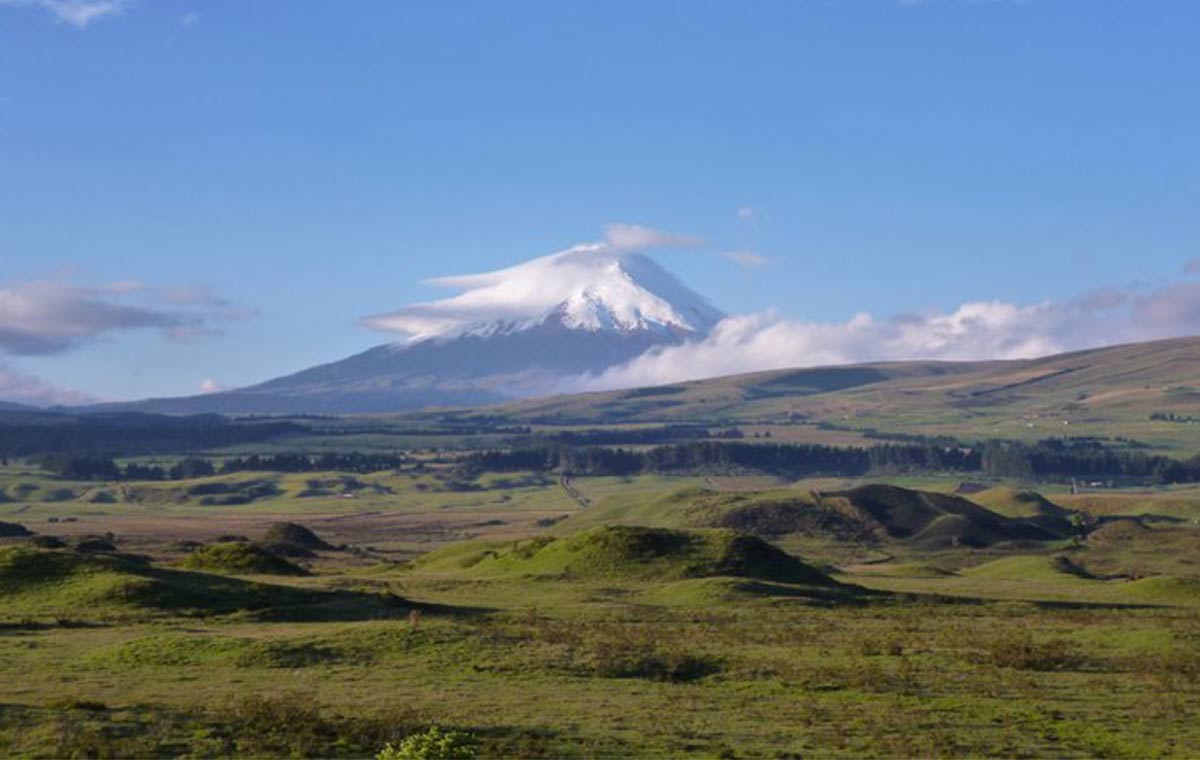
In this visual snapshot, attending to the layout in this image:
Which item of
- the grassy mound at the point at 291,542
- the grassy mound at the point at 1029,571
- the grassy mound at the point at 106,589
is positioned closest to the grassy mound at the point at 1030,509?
the grassy mound at the point at 1029,571

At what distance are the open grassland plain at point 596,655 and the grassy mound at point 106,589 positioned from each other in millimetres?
161

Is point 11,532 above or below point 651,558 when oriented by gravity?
above

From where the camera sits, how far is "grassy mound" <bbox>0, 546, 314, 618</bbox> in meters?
56.3

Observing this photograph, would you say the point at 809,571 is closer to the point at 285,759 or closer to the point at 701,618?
the point at 701,618

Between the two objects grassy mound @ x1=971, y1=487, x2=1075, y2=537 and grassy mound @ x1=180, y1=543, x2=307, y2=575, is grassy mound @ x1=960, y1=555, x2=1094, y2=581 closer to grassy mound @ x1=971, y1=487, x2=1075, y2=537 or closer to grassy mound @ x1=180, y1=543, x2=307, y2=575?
grassy mound @ x1=180, y1=543, x2=307, y2=575

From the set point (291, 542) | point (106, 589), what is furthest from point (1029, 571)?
point (106, 589)

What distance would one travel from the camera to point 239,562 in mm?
81375

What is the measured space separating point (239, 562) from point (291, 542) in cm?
4175

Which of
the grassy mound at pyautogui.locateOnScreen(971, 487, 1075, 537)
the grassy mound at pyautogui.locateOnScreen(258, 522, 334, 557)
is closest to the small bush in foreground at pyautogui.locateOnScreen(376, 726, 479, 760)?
the grassy mound at pyautogui.locateOnScreen(258, 522, 334, 557)

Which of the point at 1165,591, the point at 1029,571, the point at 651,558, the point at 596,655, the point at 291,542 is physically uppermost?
the point at 596,655

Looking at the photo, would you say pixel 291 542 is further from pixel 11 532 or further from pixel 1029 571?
pixel 1029 571

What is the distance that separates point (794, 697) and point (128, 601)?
98.6ft

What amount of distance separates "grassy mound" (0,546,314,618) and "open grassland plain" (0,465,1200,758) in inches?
6.3

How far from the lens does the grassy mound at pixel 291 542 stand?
113750 mm
